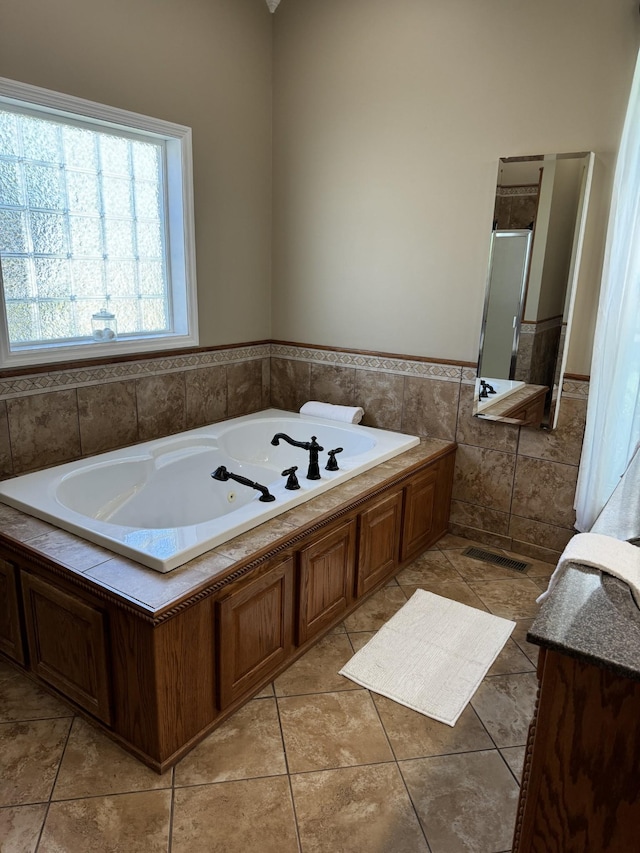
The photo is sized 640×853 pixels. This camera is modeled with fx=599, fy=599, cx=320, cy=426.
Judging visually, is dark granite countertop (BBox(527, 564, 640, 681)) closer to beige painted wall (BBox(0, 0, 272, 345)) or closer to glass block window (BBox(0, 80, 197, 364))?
glass block window (BBox(0, 80, 197, 364))

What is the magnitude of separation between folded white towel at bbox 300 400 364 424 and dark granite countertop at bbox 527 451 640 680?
7.22 feet

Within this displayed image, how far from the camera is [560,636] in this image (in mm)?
1024

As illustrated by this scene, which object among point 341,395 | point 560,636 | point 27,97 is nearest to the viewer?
point 560,636

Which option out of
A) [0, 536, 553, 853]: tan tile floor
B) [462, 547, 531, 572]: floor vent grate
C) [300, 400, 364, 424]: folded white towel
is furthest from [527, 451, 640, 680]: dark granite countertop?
[300, 400, 364, 424]: folded white towel

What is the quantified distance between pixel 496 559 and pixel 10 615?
2.28 m

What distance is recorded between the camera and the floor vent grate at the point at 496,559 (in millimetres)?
3098

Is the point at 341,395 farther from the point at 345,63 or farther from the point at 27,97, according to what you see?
the point at 27,97

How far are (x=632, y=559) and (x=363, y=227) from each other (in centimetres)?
254

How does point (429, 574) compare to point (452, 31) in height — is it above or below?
below

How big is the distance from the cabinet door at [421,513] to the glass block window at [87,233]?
146 centimetres

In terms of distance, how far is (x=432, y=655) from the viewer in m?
2.37

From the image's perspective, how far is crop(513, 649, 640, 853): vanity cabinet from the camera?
100cm

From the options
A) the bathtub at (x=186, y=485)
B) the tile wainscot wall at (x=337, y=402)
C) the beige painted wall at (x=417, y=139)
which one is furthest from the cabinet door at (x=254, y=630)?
the beige painted wall at (x=417, y=139)

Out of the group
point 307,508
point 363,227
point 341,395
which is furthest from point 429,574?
point 363,227
